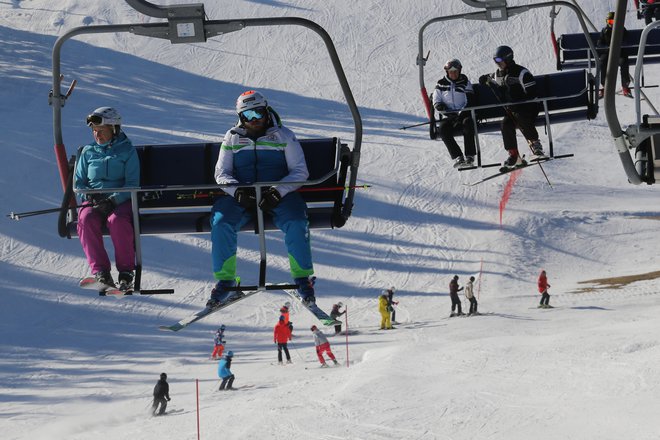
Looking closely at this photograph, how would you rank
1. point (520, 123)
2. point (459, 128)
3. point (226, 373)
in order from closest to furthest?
point (520, 123), point (459, 128), point (226, 373)

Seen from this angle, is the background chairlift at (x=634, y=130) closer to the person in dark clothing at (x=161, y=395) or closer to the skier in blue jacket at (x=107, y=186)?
the skier in blue jacket at (x=107, y=186)

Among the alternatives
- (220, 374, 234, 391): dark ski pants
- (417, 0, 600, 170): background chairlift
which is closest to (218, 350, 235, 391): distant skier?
(220, 374, 234, 391): dark ski pants

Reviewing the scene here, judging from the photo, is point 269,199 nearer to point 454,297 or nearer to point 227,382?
point 227,382

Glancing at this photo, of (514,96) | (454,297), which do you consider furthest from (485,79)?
(454,297)

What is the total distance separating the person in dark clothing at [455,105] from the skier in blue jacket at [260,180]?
3928 mm

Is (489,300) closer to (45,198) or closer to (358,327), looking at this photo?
(358,327)

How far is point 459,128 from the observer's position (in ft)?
40.0

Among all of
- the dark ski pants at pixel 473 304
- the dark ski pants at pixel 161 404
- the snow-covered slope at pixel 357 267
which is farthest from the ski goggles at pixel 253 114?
the dark ski pants at pixel 473 304

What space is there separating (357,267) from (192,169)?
1639 cm

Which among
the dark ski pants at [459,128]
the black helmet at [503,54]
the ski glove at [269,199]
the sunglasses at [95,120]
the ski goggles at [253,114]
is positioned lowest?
the ski glove at [269,199]

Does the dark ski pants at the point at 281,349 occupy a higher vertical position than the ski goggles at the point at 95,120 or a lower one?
lower

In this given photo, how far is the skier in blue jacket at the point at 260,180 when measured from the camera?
8148mm

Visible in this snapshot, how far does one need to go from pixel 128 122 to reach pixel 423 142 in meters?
8.47

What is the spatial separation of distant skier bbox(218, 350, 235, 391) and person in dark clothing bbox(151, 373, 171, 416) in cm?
109
